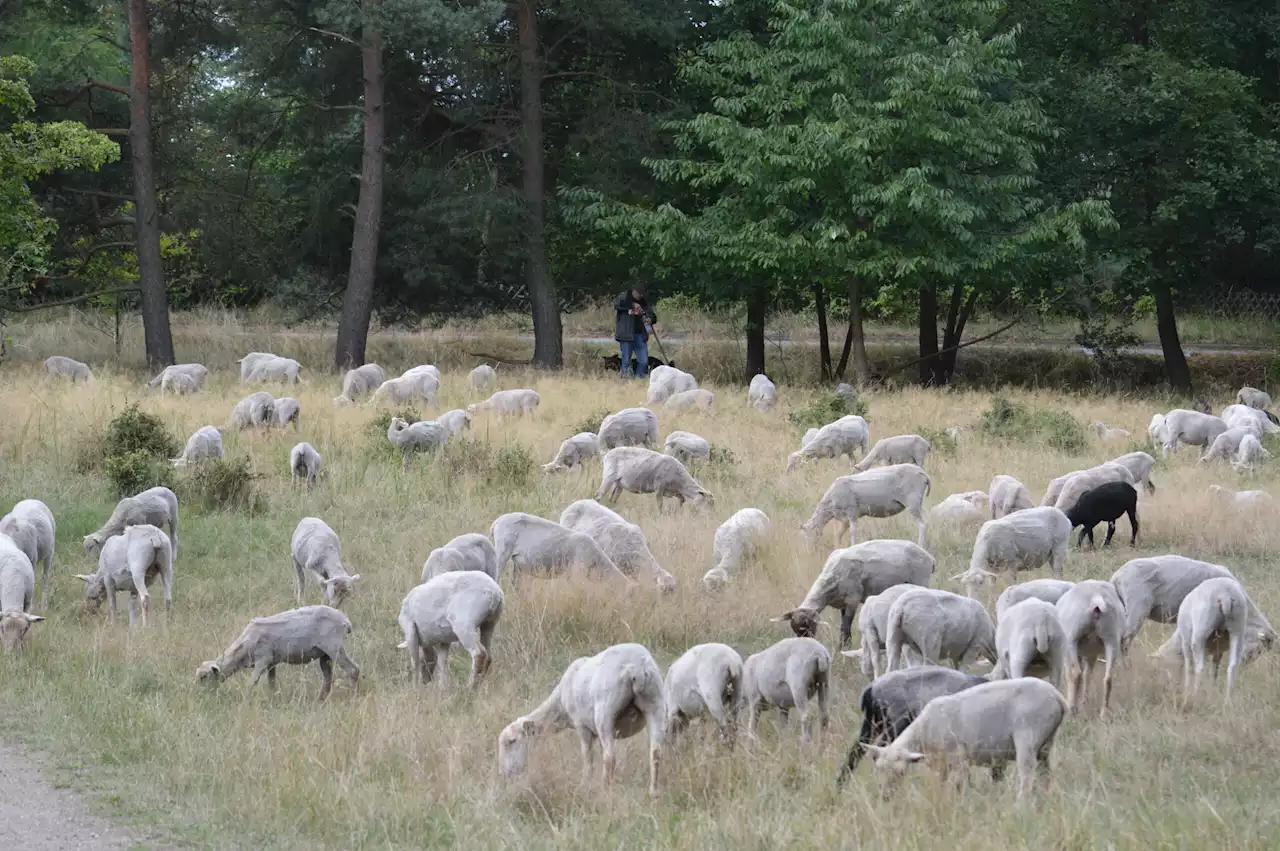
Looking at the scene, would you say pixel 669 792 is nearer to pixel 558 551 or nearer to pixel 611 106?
pixel 558 551

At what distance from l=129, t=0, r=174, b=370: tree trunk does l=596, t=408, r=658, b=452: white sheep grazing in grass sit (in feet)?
49.6

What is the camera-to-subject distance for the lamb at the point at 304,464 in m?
16.3

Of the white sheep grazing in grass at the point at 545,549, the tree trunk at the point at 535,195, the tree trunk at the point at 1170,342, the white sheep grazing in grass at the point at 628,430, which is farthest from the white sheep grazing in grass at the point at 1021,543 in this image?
the tree trunk at the point at 1170,342

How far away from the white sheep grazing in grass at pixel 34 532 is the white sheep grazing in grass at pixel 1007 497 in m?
7.94

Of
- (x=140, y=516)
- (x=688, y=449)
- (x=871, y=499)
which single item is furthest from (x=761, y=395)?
(x=140, y=516)

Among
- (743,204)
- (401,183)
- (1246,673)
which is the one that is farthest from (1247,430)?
(401,183)

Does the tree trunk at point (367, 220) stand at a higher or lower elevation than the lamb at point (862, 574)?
higher

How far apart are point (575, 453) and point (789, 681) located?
32.4ft

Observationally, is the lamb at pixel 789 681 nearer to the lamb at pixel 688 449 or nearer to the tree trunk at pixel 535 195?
the lamb at pixel 688 449

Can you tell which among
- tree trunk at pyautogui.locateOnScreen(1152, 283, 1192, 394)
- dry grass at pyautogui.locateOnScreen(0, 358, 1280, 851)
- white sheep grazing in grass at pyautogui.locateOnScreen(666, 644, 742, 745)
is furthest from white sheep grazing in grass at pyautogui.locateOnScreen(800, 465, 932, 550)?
tree trunk at pyautogui.locateOnScreen(1152, 283, 1192, 394)

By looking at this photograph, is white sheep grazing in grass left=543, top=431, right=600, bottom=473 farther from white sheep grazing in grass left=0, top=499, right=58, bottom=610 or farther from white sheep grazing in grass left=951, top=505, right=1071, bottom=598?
white sheep grazing in grass left=951, top=505, right=1071, bottom=598

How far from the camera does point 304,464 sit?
16453mm

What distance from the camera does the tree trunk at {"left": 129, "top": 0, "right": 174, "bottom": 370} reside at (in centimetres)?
2917

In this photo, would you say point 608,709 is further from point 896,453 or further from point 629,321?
point 629,321
